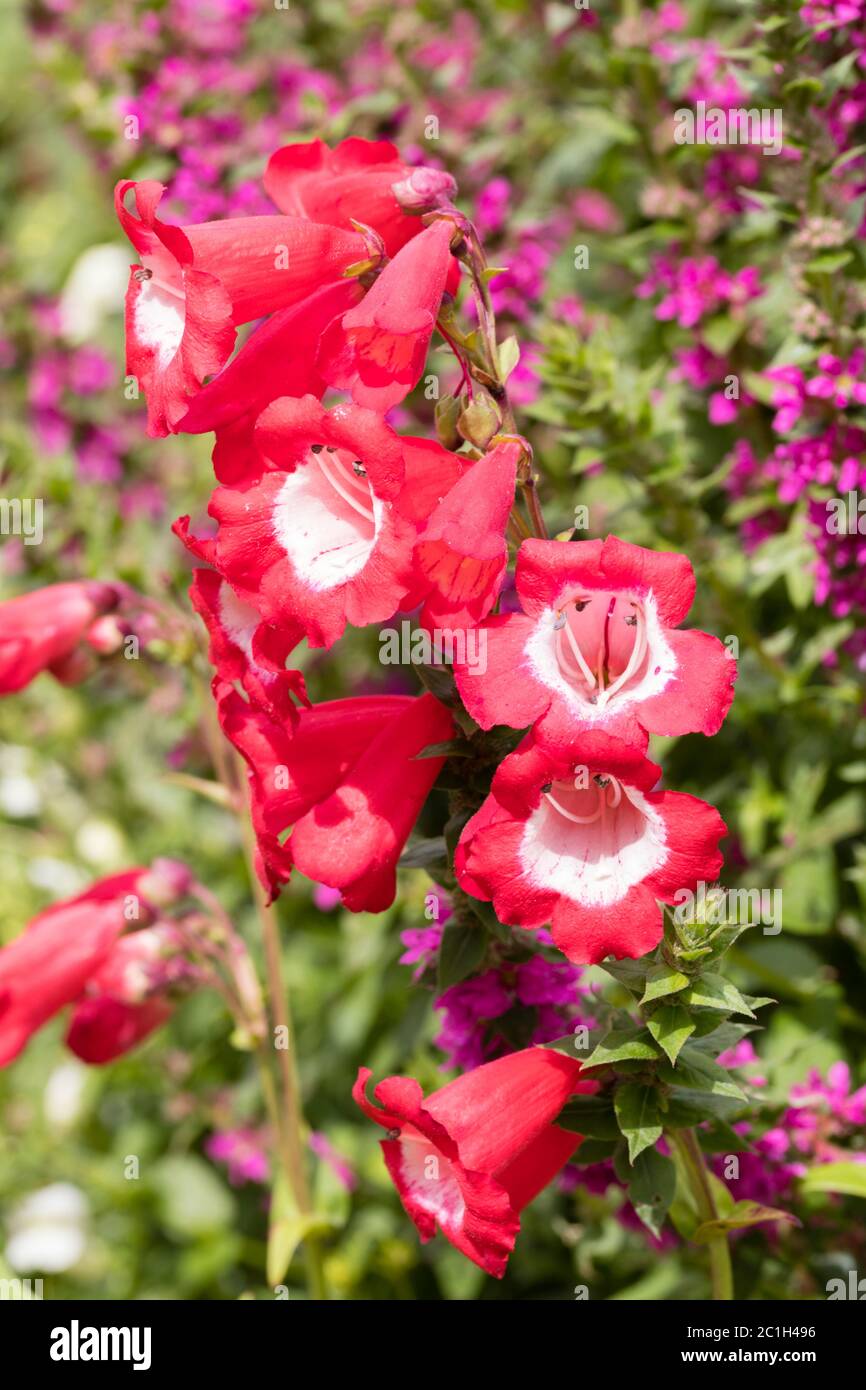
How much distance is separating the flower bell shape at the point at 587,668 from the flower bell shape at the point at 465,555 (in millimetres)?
32

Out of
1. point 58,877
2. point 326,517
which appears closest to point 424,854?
point 326,517

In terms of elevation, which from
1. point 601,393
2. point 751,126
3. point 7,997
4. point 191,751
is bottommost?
point 7,997

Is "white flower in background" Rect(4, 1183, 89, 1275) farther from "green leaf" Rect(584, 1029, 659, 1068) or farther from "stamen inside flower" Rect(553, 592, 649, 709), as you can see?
"stamen inside flower" Rect(553, 592, 649, 709)

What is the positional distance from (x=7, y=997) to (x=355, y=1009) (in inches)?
35.9

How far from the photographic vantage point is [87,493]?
296cm

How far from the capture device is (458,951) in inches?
63.9

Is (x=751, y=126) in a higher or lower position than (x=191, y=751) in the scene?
higher

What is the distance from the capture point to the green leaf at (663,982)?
52.8 inches

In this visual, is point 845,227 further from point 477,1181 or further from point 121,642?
point 477,1181

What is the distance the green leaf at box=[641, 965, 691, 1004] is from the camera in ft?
4.40

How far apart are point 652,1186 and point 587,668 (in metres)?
0.56

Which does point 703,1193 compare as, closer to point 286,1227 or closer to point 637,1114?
point 637,1114

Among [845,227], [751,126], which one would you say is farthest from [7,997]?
[751,126]
